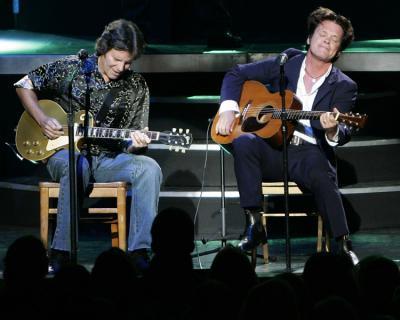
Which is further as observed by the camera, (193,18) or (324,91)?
(193,18)

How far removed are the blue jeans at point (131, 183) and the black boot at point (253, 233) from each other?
58 cm

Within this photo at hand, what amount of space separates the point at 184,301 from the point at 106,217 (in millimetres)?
2858

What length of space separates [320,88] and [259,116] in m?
0.42

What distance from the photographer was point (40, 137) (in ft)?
21.9

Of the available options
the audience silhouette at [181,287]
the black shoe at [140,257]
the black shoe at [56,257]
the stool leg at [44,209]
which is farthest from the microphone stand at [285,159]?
the audience silhouette at [181,287]

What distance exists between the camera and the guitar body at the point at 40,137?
6.66 m

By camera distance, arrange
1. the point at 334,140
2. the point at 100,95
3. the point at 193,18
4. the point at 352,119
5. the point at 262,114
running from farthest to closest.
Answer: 1. the point at 193,18
2. the point at 100,95
3. the point at 262,114
4. the point at 334,140
5. the point at 352,119

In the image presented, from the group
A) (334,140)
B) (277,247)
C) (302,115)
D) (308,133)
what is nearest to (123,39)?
(302,115)

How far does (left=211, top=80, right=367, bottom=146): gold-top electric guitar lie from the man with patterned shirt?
21.0 inches

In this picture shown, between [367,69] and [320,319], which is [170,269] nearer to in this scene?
[320,319]

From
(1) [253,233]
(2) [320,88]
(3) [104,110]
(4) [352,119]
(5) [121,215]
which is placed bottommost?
(1) [253,233]

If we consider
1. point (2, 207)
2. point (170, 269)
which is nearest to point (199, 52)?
point (2, 207)

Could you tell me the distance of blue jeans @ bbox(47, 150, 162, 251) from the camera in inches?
256

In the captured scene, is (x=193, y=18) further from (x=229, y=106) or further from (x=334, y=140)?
(x=334, y=140)
